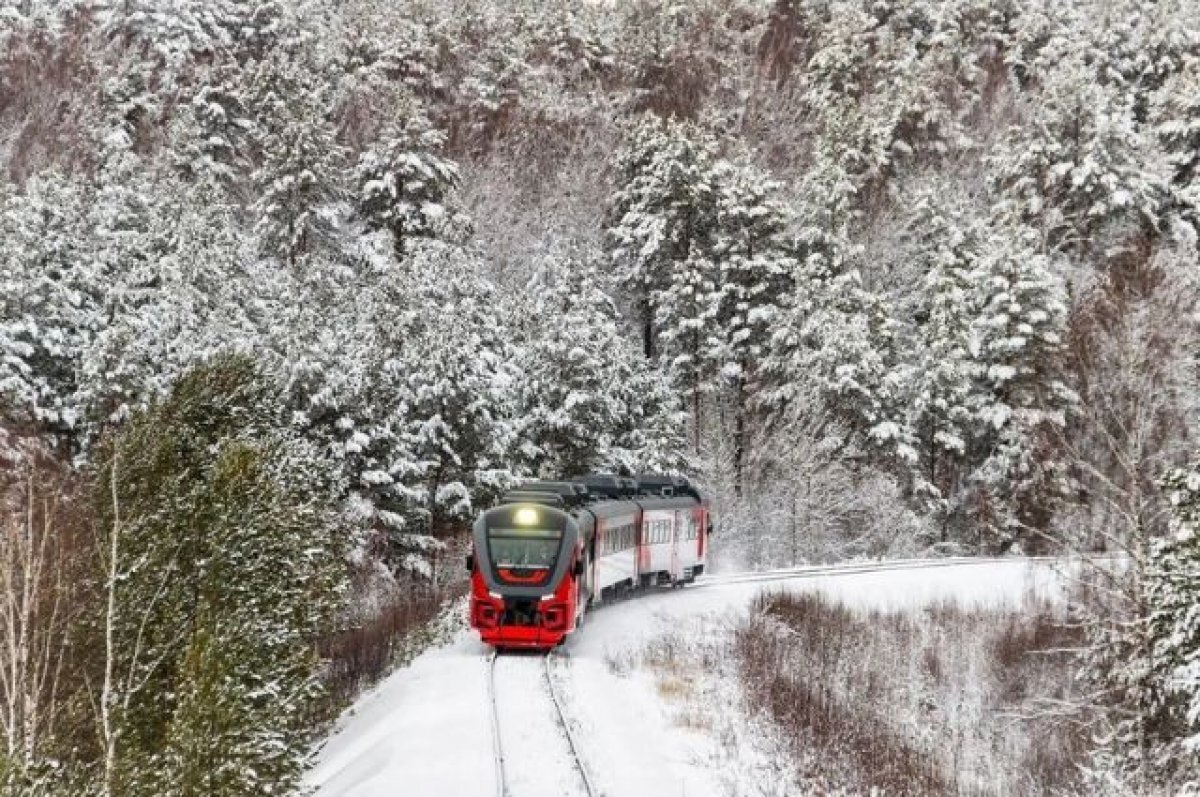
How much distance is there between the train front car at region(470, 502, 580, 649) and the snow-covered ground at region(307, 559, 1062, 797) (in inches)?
22.9

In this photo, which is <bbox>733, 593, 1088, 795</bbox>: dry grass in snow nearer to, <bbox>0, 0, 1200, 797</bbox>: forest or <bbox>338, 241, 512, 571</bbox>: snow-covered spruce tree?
<bbox>0, 0, 1200, 797</bbox>: forest

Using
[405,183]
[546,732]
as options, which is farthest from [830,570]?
[405,183]

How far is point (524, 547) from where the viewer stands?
2094cm

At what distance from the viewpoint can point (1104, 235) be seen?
184 feet

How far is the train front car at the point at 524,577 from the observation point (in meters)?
20.5

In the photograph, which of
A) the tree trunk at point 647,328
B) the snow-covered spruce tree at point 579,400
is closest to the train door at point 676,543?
the snow-covered spruce tree at point 579,400

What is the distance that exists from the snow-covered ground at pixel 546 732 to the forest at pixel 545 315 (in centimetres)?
111

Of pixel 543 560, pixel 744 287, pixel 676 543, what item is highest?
pixel 744 287

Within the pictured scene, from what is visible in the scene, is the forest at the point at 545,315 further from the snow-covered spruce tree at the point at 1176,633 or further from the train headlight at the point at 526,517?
the train headlight at the point at 526,517

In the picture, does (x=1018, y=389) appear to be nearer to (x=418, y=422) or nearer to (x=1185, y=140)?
(x=1185, y=140)

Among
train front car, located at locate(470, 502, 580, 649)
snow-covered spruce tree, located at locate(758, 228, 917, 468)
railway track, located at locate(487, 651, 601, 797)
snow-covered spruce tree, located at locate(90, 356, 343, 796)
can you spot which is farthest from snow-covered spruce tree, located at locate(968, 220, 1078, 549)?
railway track, located at locate(487, 651, 601, 797)

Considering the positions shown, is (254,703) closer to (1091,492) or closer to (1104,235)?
(1091,492)

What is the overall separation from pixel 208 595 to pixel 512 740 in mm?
4675

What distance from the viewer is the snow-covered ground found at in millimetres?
13320
